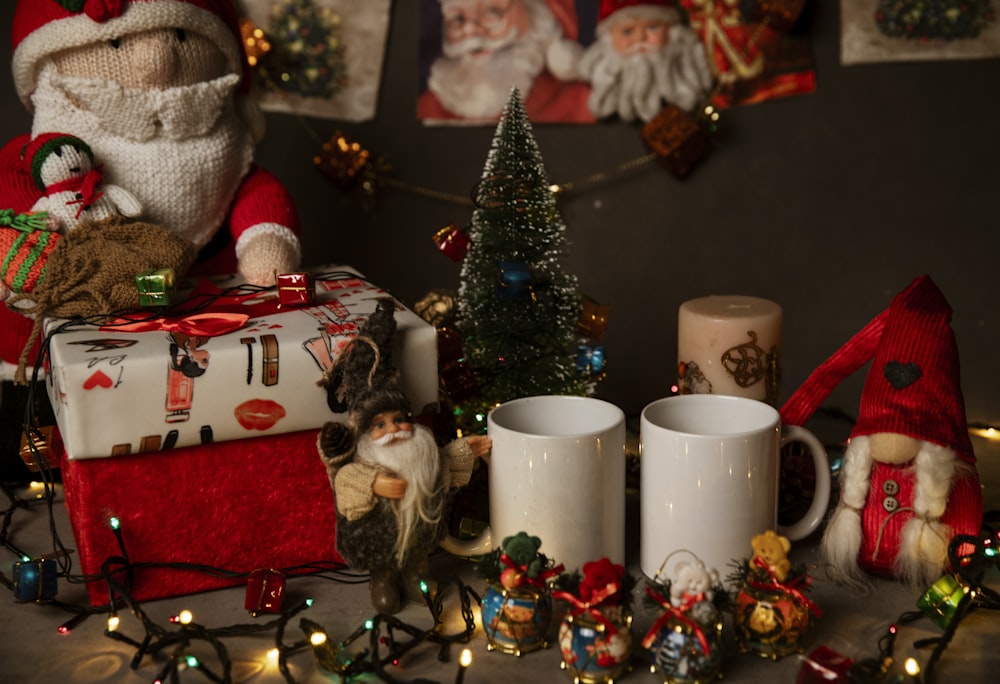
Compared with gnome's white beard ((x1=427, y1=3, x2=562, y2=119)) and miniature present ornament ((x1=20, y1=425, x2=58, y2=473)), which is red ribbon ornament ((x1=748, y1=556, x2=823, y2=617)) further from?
gnome's white beard ((x1=427, y1=3, x2=562, y2=119))

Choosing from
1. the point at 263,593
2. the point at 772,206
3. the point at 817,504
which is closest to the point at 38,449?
the point at 263,593

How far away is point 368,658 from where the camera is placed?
35.4 inches

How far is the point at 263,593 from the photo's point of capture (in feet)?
3.21

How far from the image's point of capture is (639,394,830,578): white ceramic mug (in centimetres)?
95

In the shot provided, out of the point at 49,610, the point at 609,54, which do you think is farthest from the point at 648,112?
the point at 49,610

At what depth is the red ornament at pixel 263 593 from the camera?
3.21 feet

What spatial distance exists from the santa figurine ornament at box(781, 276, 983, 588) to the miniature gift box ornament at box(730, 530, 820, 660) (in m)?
0.15

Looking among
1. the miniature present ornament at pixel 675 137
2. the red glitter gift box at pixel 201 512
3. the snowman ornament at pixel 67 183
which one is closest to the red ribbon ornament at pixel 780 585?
the red glitter gift box at pixel 201 512

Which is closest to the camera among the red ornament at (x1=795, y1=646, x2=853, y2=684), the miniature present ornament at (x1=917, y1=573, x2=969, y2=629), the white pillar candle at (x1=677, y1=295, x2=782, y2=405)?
the red ornament at (x1=795, y1=646, x2=853, y2=684)

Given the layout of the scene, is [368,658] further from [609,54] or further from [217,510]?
[609,54]

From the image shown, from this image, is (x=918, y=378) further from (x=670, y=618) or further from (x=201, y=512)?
(x=201, y=512)

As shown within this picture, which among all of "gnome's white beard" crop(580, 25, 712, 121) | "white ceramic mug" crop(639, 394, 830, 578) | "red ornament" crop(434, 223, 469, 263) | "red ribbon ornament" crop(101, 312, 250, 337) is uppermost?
"gnome's white beard" crop(580, 25, 712, 121)

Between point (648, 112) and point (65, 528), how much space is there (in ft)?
3.32

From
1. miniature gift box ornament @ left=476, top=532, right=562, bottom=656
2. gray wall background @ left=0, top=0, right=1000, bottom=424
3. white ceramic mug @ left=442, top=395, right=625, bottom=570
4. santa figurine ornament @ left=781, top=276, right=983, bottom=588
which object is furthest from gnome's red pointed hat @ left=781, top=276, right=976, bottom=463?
gray wall background @ left=0, top=0, right=1000, bottom=424
